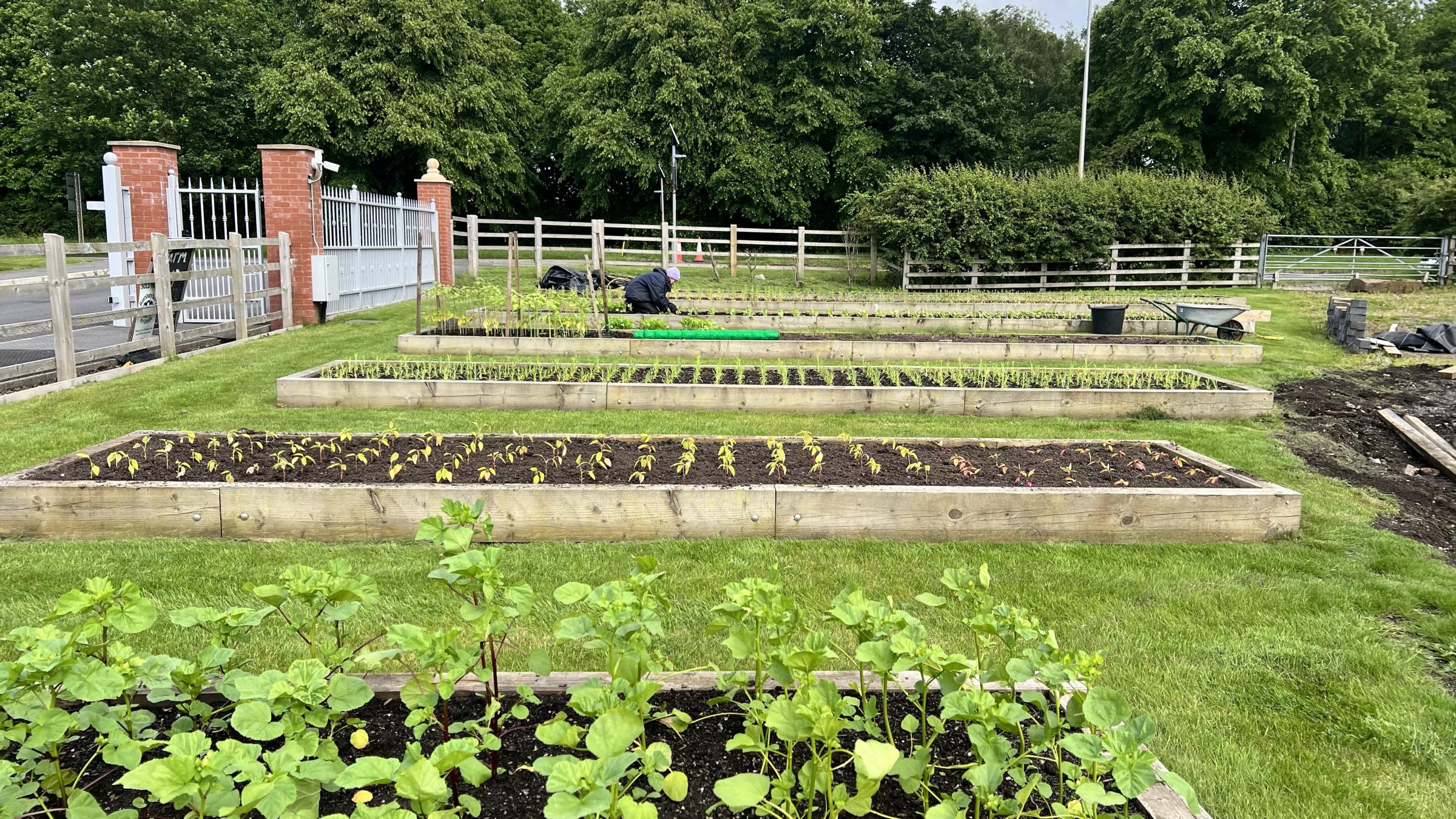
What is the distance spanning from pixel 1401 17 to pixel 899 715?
53.3 m

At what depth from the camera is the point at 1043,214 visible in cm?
2362

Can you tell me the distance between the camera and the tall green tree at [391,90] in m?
29.3

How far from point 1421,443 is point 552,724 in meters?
7.55

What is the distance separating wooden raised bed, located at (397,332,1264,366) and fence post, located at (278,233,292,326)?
331 cm


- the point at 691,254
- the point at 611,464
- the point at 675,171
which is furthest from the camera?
the point at 691,254

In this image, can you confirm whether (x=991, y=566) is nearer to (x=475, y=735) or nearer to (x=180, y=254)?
(x=475, y=735)

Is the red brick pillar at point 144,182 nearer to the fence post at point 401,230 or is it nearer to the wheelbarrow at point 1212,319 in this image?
the fence post at point 401,230

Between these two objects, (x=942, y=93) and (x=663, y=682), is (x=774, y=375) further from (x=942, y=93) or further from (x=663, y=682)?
(x=942, y=93)

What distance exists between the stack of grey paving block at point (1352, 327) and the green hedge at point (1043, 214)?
1053 centimetres

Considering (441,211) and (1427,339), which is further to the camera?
(441,211)

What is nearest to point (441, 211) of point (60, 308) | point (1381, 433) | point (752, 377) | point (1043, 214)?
point (60, 308)

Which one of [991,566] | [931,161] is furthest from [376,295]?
[931,161]

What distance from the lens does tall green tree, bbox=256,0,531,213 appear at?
29312 millimetres

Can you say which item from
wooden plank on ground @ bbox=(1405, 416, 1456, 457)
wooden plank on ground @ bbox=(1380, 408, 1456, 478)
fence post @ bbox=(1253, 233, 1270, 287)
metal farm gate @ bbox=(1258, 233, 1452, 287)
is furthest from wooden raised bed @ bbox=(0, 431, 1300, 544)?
fence post @ bbox=(1253, 233, 1270, 287)
